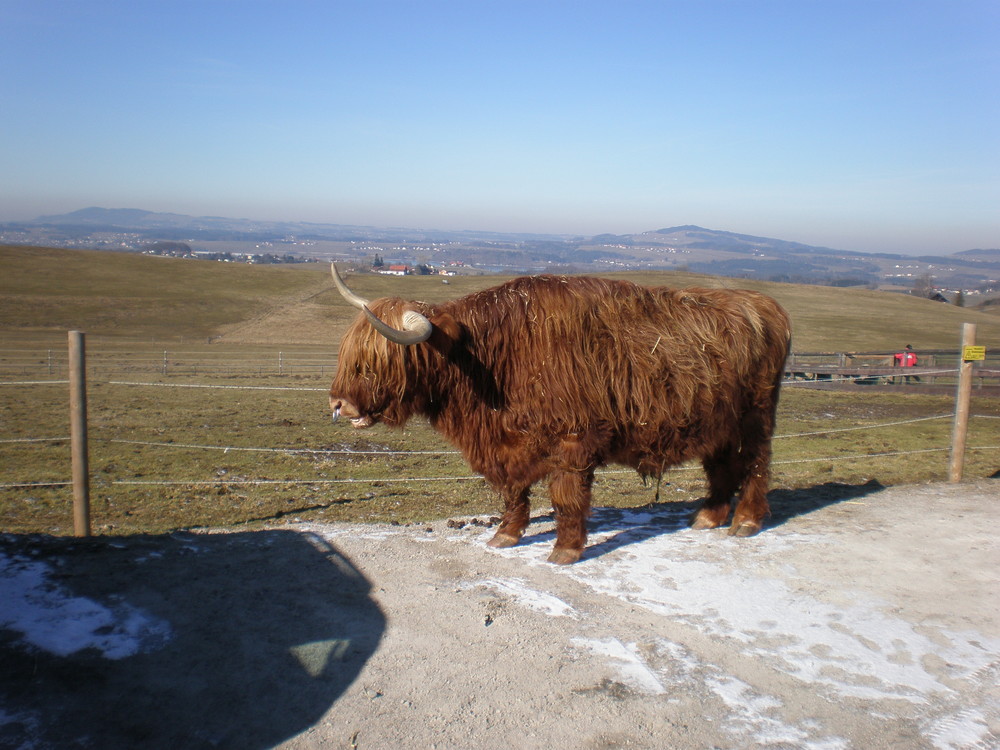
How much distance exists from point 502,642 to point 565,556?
1316 millimetres

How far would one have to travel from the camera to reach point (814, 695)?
340cm

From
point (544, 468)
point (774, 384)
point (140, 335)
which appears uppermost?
point (774, 384)

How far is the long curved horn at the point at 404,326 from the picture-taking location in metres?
4.35

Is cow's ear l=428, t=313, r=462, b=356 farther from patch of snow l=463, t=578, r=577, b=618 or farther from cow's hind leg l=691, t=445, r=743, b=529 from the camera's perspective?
cow's hind leg l=691, t=445, r=743, b=529

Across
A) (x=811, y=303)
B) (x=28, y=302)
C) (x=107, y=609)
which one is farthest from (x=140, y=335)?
(x=811, y=303)

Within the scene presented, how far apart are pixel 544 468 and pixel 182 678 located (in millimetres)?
2551

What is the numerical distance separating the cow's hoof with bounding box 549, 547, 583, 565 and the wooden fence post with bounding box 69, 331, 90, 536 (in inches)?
156

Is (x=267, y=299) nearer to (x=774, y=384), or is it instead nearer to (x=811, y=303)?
(x=811, y=303)

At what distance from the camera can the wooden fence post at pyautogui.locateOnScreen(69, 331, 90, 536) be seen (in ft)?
19.8

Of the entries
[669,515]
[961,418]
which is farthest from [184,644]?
[961,418]

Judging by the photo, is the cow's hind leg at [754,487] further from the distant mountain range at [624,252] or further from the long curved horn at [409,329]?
the distant mountain range at [624,252]

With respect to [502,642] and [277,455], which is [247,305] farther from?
[502,642]

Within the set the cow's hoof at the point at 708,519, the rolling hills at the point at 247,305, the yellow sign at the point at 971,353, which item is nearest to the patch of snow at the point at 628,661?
the cow's hoof at the point at 708,519

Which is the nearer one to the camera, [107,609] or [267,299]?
[107,609]
